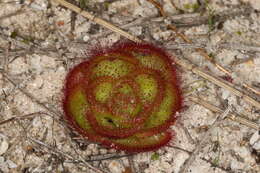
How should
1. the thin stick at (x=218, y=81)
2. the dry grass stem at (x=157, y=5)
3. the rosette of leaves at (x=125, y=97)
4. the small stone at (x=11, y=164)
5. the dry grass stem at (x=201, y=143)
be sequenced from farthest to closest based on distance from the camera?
1. the dry grass stem at (x=157, y=5)
2. the thin stick at (x=218, y=81)
3. the dry grass stem at (x=201, y=143)
4. the small stone at (x=11, y=164)
5. the rosette of leaves at (x=125, y=97)

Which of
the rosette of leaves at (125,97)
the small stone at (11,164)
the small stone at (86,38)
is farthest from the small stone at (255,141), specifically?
the small stone at (11,164)

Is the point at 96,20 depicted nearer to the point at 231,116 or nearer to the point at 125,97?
the point at 125,97

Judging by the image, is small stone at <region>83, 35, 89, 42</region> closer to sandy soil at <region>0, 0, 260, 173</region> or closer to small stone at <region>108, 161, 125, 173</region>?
sandy soil at <region>0, 0, 260, 173</region>

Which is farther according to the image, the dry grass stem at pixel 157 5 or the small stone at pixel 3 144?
the dry grass stem at pixel 157 5

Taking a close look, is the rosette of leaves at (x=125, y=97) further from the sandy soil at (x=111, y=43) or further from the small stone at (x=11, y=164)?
the small stone at (x=11, y=164)

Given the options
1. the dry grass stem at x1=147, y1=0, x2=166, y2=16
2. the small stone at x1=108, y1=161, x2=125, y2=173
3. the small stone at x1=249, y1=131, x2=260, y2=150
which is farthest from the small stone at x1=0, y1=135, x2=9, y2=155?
the small stone at x1=249, y1=131, x2=260, y2=150

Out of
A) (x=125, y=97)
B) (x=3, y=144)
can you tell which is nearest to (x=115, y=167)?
(x=125, y=97)

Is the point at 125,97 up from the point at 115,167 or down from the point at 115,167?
up

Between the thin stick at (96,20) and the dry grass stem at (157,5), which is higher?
the dry grass stem at (157,5)

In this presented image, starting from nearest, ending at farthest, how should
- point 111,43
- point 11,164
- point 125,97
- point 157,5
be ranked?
point 125,97 < point 11,164 < point 111,43 < point 157,5
